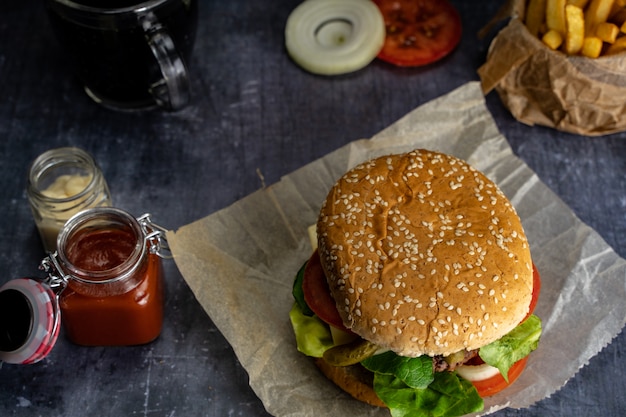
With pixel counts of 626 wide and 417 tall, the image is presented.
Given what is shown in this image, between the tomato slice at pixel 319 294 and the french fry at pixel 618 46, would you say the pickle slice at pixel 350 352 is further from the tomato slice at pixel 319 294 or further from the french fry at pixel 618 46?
the french fry at pixel 618 46

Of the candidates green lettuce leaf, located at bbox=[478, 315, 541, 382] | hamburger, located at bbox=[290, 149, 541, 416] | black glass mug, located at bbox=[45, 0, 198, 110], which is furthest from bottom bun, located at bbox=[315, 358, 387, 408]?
black glass mug, located at bbox=[45, 0, 198, 110]

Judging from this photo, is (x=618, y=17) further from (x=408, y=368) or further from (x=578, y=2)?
(x=408, y=368)

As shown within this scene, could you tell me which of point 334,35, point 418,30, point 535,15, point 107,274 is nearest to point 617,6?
point 535,15

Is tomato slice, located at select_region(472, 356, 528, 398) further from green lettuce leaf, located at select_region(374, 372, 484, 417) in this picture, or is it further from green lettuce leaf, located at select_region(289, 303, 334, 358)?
green lettuce leaf, located at select_region(289, 303, 334, 358)

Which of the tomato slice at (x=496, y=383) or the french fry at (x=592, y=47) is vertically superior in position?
the french fry at (x=592, y=47)

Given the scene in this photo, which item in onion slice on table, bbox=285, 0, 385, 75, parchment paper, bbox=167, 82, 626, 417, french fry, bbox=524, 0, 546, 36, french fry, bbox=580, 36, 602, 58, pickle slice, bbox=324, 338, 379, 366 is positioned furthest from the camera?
onion slice on table, bbox=285, 0, 385, 75

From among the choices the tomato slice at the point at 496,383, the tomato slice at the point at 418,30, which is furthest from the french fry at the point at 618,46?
the tomato slice at the point at 496,383
